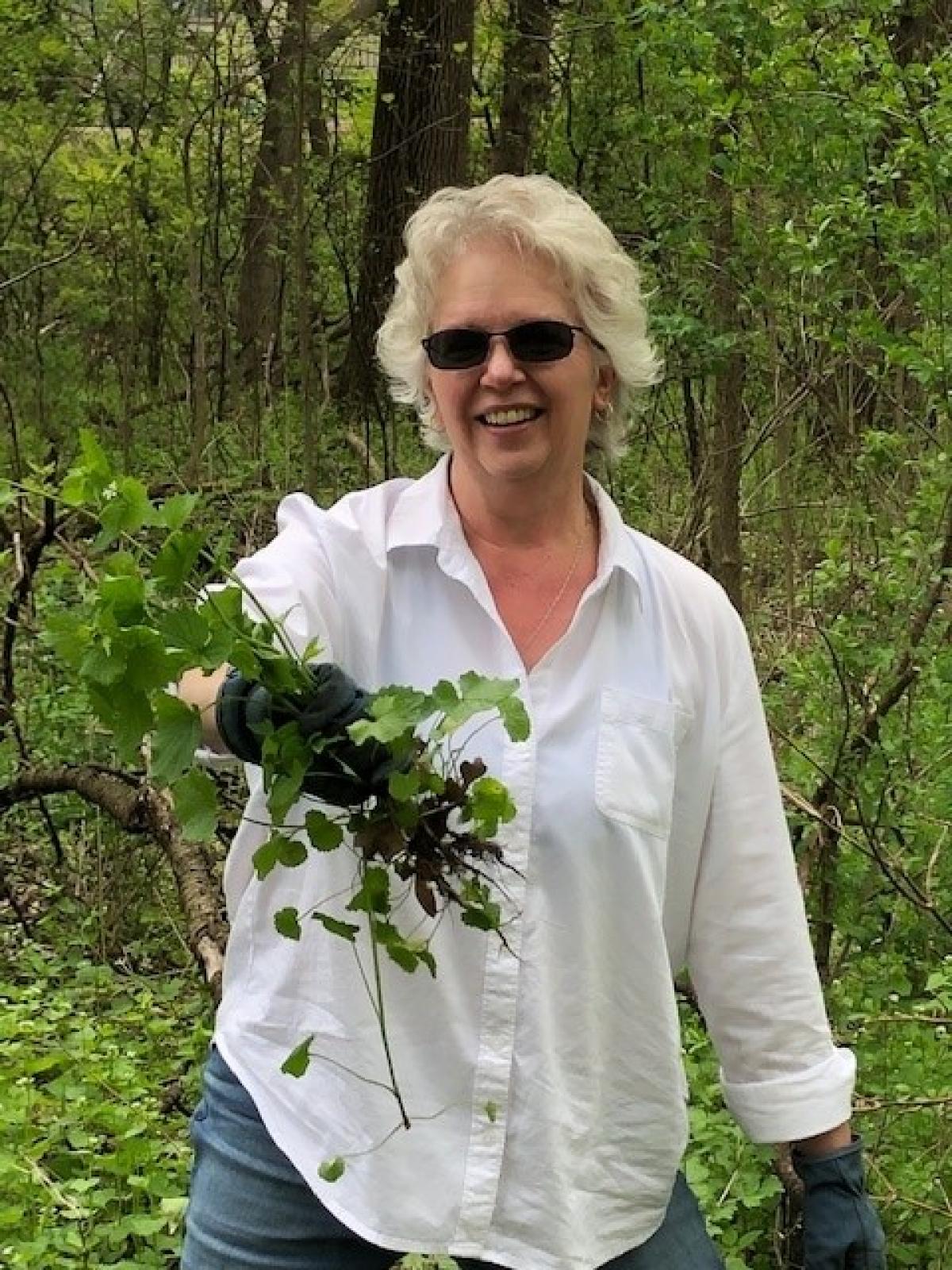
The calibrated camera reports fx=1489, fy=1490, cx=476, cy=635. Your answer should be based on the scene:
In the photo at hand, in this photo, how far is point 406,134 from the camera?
902 centimetres

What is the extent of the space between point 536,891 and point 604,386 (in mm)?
854

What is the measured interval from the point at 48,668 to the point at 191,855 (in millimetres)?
1805

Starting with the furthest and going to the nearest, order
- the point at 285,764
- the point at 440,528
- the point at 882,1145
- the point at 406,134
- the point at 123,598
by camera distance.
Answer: the point at 406,134, the point at 882,1145, the point at 440,528, the point at 285,764, the point at 123,598

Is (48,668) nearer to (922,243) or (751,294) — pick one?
(751,294)

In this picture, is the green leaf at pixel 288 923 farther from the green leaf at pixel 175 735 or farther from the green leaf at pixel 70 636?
the green leaf at pixel 70 636

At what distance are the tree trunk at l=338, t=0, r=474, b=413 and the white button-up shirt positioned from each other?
6423mm

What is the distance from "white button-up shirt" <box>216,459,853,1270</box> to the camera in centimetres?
204

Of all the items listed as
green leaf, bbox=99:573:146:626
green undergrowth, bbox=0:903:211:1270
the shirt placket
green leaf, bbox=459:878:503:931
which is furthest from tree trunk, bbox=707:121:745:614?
green leaf, bbox=99:573:146:626

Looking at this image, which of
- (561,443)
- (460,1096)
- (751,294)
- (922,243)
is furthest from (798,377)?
(460,1096)

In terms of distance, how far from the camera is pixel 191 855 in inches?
159

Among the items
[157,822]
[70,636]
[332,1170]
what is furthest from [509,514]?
[157,822]

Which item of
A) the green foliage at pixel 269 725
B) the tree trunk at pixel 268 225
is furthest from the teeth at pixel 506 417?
the tree trunk at pixel 268 225

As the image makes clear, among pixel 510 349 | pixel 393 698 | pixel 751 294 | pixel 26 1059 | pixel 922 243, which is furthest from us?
pixel 751 294

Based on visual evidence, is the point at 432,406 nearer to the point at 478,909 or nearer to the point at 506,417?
the point at 506,417
